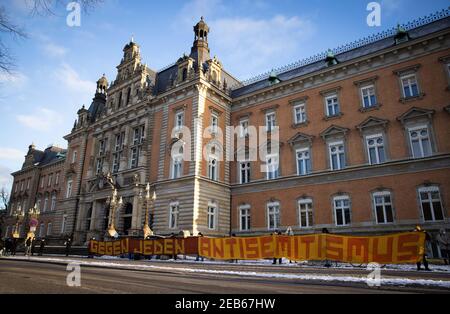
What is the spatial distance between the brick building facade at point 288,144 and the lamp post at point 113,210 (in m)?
0.85

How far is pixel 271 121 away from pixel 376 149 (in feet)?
34.3

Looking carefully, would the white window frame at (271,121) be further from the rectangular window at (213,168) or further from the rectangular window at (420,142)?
the rectangular window at (420,142)

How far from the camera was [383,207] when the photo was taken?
73.3 feet

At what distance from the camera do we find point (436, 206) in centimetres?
2034

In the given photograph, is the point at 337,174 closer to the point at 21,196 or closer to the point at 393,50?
the point at 393,50

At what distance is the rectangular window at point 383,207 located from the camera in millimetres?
21986

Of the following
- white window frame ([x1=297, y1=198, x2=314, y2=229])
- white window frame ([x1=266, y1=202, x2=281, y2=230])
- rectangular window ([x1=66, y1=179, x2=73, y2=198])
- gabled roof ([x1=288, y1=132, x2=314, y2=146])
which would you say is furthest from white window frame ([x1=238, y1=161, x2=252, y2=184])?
rectangular window ([x1=66, y1=179, x2=73, y2=198])

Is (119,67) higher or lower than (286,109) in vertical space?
higher

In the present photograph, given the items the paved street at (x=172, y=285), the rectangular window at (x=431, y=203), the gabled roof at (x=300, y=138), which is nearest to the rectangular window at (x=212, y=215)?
the gabled roof at (x=300, y=138)
